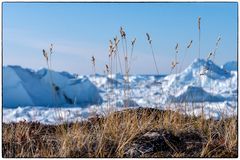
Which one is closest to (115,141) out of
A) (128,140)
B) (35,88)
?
(128,140)

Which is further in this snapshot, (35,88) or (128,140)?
(35,88)

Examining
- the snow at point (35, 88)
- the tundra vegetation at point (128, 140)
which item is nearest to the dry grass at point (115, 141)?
the tundra vegetation at point (128, 140)

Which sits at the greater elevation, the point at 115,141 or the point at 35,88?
the point at 35,88

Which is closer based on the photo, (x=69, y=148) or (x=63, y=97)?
(x=69, y=148)

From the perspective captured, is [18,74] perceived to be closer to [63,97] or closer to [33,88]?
[33,88]

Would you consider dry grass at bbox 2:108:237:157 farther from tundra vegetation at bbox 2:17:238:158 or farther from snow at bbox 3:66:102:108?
snow at bbox 3:66:102:108

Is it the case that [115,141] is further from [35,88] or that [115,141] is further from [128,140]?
[35,88]

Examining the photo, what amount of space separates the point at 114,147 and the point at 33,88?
21.1m

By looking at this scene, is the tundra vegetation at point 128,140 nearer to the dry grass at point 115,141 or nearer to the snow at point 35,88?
the dry grass at point 115,141

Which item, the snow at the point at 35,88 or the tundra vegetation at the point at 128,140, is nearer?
the tundra vegetation at the point at 128,140

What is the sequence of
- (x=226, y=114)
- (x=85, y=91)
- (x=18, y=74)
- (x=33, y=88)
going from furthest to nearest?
(x=85, y=91) < (x=33, y=88) < (x=18, y=74) < (x=226, y=114)

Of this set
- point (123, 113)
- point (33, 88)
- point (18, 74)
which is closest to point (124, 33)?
point (123, 113)

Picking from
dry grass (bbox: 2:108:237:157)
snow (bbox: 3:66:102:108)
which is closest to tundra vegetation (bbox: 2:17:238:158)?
dry grass (bbox: 2:108:237:157)

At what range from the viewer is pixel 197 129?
3.64 metres
